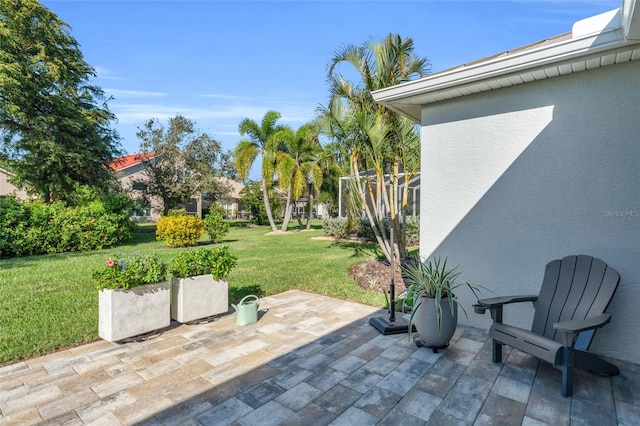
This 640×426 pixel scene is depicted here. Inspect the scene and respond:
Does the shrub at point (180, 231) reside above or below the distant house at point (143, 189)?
below

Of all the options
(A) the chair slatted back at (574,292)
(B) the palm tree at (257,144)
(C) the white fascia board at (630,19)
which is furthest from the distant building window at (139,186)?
(C) the white fascia board at (630,19)

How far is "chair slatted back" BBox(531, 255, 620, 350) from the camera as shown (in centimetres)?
278

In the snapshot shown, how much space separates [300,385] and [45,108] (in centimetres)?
1584

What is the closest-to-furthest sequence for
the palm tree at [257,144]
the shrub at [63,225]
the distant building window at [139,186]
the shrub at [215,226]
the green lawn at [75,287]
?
1. the green lawn at [75,287]
2. the shrub at [63,225]
3. the shrub at [215,226]
4. the palm tree at [257,144]
5. the distant building window at [139,186]

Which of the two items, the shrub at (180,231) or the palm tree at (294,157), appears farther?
the palm tree at (294,157)

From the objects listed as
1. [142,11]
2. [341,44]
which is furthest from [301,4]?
[142,11]

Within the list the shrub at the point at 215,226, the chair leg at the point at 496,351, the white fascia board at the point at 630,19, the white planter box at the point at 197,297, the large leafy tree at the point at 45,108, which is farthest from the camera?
the shrub at the point at 215,226

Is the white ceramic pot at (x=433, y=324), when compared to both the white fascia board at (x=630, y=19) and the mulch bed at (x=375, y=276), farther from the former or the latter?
the white fascia board at (x=630, y=19)

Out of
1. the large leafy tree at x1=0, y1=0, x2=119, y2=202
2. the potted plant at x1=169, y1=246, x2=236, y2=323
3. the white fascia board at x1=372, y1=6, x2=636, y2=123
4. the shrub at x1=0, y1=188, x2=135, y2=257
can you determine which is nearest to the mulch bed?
the potted plant at x1=169, y1=246, x2=236, y2=323

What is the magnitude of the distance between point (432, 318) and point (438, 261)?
3.66 ft

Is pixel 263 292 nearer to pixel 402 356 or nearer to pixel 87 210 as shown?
pixel 402 356

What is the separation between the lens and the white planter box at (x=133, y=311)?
135 inches

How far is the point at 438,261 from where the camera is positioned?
13.7 feet

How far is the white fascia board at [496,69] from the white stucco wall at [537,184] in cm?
30
